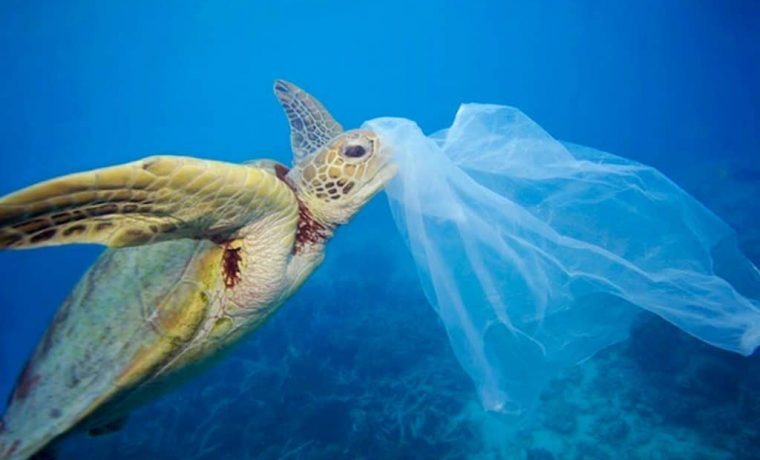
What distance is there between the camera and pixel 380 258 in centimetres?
1200

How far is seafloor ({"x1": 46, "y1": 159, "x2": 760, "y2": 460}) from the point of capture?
15.9ft

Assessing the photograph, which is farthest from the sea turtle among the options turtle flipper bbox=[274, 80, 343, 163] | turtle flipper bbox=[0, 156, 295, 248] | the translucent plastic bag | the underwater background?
the underwater background

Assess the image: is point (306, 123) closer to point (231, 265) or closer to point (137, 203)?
point (231, 265)

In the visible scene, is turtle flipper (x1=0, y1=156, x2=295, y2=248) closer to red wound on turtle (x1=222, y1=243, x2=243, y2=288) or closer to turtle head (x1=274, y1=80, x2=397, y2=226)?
red wound on turtle (x1=222, y1=243, x2=243, y2=288)

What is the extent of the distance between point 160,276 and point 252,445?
427 cm

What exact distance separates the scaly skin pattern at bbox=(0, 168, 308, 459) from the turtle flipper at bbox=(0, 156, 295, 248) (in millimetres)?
281

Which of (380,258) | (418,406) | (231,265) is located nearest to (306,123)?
(231,265)

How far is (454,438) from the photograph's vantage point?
5.23m

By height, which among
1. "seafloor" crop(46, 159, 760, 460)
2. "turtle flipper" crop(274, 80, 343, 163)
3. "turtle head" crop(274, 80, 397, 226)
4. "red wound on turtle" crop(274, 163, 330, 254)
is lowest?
"seafloor" crop(46, 159, 760, 460)

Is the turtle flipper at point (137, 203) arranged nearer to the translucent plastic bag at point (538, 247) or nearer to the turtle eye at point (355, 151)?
the turtle eye at point (355, 151)

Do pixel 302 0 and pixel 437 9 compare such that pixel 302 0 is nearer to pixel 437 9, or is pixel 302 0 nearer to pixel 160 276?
pixel 437 9

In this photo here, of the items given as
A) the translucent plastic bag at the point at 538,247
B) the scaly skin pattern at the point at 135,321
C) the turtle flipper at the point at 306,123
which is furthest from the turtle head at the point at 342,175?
the turtle flipper at the point at 306,123

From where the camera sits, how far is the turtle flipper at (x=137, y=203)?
3.57 feet

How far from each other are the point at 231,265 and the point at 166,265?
32 cm
